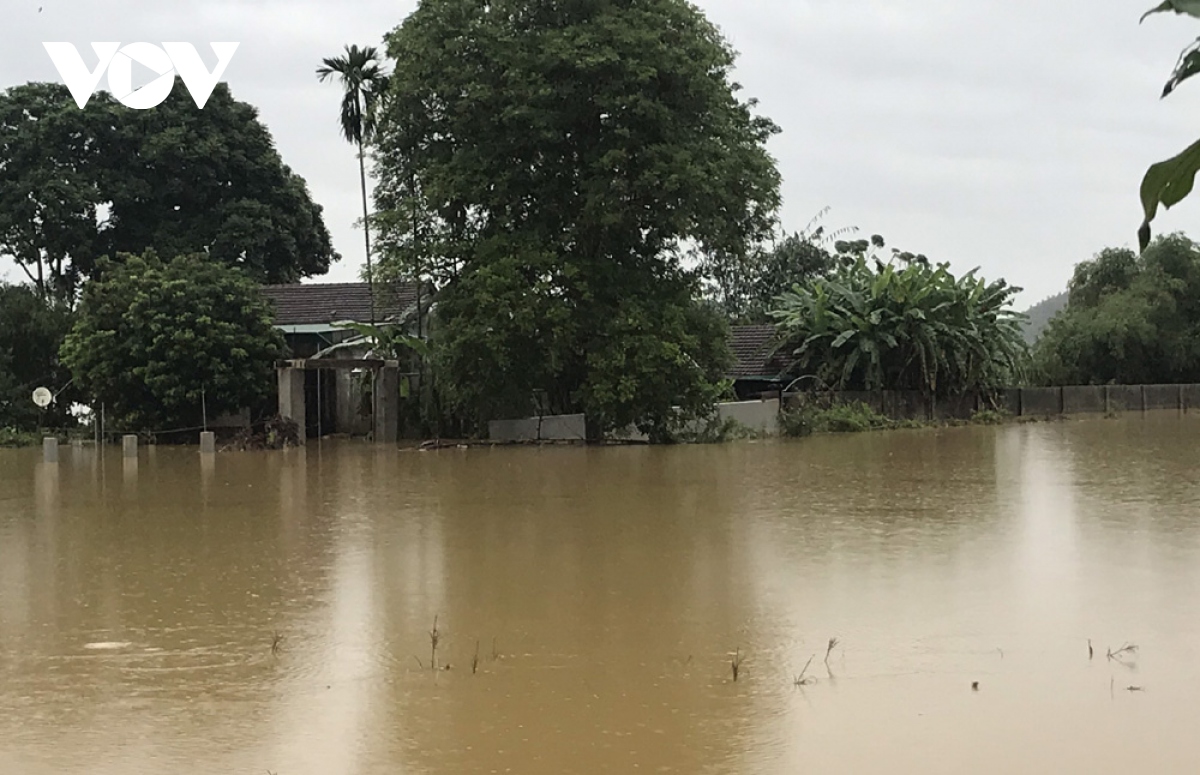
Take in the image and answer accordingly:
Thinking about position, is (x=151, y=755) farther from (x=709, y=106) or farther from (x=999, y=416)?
(x=999, y=416)

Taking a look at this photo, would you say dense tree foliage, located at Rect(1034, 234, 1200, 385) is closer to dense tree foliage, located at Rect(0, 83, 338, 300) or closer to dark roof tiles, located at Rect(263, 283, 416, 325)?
dark roof tiles, located at Rect(263, 283, 416, 325)

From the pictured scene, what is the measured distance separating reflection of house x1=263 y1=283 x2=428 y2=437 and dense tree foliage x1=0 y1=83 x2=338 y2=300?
21.1ft

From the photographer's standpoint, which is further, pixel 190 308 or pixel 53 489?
pixel 190 308

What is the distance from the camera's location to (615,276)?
958 inches

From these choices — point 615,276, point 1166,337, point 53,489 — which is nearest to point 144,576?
point 53,489

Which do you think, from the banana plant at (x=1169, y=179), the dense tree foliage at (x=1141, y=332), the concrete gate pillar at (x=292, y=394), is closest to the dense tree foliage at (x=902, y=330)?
the dense tree foliage at (x=1141, y=332)

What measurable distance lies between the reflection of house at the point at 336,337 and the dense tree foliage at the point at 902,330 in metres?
9.95

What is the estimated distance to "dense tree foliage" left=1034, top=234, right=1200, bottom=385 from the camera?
4028cm

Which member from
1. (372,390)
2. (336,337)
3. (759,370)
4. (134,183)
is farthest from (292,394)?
(134,183)

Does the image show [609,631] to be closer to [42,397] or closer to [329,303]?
[42,397]

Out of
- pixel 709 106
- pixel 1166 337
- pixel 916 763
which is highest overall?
pixel 709 106

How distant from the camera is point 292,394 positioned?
25688 millimetres

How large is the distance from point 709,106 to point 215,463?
36.8 ft

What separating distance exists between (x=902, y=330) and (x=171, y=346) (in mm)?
16793
